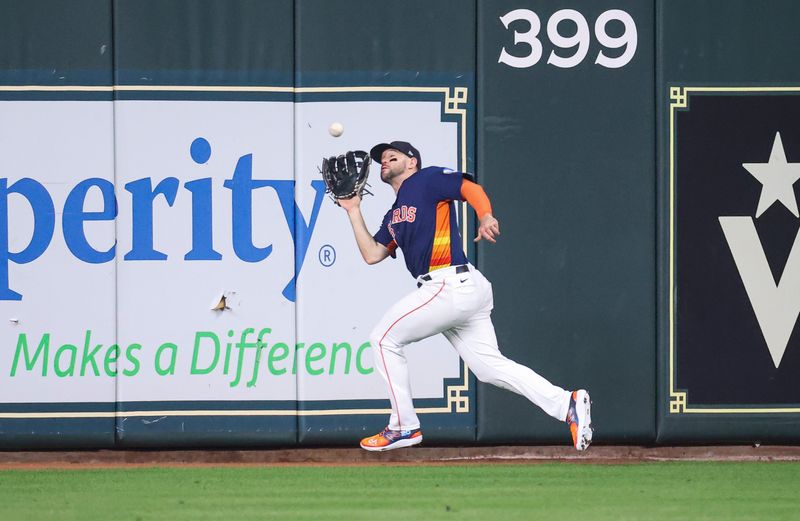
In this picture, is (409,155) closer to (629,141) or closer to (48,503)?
(629,141)

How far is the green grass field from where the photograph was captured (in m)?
5.86

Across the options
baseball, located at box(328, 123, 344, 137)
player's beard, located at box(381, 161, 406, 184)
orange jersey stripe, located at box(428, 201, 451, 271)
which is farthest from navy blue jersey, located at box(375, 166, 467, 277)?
baseball, located at box(328, 123, 344, 137)

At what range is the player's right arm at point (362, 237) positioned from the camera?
23.0ft

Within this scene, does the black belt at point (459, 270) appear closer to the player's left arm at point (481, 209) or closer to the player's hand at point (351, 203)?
the player's left arm at point (481, 209)

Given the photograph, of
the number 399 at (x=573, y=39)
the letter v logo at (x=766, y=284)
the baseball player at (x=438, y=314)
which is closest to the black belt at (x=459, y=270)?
the baseball player at (x=438, y=314)

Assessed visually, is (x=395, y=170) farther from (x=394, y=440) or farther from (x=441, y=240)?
(x=394, y=440)

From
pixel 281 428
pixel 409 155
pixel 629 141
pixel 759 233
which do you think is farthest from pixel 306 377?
pixel 759 233

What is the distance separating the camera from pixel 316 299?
7.95 metres

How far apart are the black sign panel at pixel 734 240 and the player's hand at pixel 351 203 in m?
2.18

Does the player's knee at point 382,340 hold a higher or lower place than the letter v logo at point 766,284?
lower

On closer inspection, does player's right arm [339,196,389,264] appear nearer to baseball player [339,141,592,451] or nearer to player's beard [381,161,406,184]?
baseball player [339,141,592,451]

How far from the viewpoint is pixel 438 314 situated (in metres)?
6.73

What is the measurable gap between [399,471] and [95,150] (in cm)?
273

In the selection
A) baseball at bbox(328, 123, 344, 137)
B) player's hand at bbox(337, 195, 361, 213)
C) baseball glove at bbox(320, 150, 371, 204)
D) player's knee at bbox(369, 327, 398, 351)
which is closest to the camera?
player's knee at bbox(369, 327, 398, 351)
